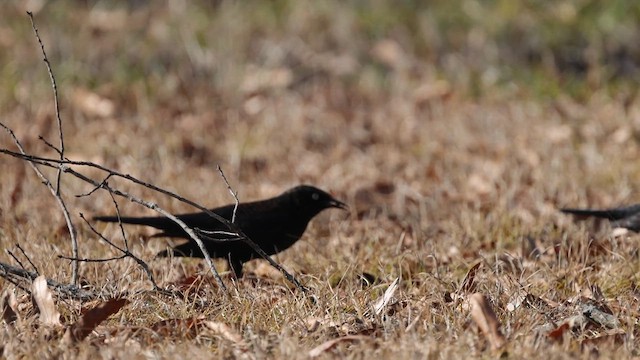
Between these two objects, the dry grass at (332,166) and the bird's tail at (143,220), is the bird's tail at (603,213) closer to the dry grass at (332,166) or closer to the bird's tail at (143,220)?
the dry grass at (332,166)

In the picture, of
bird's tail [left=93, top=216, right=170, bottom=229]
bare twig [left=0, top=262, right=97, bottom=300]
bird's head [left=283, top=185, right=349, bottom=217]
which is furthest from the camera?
bird's head [left=283, top=185, right=349, bottom=217]

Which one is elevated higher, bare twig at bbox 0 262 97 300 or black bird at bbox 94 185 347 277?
bare twig at bbox 0 262 97 300

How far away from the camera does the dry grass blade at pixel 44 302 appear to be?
11.6ft

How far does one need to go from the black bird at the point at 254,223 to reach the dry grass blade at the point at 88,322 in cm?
103

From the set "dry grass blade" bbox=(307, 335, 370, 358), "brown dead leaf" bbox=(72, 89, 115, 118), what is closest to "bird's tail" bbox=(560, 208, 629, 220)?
"dry grass blade" bbox=(307, 335, 370, 358)

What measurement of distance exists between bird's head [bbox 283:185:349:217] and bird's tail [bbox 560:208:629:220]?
4.48ft

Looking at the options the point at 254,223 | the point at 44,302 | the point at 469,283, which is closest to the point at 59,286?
the point at 44,302

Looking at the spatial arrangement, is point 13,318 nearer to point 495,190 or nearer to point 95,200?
point 95,200

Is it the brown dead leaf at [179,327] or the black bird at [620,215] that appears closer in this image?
the brown dead leaf at [179,327]

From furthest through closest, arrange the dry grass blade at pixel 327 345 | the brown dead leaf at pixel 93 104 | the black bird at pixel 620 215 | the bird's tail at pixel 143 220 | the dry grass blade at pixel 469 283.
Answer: the brown dead leaf at pixel 93 104
the black bird at pixel 620 215
the bird's tail at pixel 143 220
the dry grass blade at pixel 469 283
the dry grass blade at pixel 327 345

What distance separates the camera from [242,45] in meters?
10.3

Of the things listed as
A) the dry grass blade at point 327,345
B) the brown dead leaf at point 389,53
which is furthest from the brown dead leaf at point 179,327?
the brown dead leaf at point 389,53

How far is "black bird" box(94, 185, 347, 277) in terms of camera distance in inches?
189

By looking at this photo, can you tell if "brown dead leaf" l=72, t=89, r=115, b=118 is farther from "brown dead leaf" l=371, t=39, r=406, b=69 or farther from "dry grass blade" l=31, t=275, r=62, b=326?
"dry grass blade" l=31, t=275, r=62, b=326
